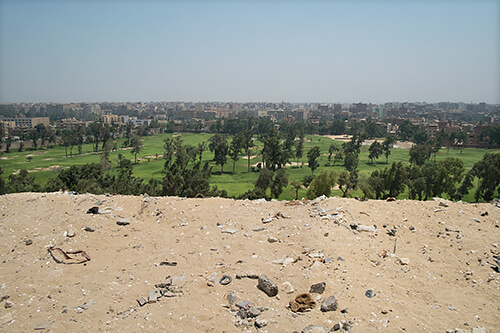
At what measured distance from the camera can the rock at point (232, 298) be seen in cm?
734

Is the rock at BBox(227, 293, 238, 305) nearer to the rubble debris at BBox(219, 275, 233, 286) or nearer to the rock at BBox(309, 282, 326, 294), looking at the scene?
the rubble debris at BBox(219, 275, 233, 286)

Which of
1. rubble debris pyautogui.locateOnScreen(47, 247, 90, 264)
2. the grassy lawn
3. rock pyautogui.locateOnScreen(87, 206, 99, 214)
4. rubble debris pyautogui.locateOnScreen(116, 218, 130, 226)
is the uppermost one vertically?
rock pyautogui.locateOnScreen(87, 206, 99, 214)

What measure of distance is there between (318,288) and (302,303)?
0.68 metres

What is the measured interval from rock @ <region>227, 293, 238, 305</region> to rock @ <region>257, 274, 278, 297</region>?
2.20 ft

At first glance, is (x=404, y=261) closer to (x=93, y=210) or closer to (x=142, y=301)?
(x=142, y=301)

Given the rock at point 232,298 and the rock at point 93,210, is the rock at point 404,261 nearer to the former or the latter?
the rock at point 232,298

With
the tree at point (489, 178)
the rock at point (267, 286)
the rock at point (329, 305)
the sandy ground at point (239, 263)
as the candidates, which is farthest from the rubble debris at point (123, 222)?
the tree at point (489, 178)

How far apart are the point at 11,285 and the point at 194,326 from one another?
4735 millimetres

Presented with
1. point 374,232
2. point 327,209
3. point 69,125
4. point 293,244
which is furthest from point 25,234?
point 69,125

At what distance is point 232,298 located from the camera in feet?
24.3

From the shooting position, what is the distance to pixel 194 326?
652 cm

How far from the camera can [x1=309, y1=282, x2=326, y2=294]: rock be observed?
777cm

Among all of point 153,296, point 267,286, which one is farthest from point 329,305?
point 153,296

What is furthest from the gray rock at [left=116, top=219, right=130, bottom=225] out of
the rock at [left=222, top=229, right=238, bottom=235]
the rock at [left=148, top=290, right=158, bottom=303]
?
the rock at [left=148, top=290, right=158, bottom=303]
